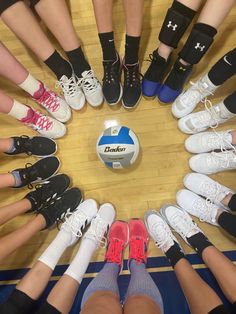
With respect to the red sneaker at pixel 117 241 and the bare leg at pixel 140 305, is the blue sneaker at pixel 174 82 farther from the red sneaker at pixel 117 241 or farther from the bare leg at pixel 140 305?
the bare leg at pixel 140 305

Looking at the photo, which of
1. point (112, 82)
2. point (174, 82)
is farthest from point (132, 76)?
point (174, 82)

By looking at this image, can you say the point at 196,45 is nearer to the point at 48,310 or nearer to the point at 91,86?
the point at 91,86

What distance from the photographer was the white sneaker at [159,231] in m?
1.53

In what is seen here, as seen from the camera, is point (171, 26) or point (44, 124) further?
point (44, 124)

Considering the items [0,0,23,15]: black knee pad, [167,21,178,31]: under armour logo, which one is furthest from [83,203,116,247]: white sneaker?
[0,0,23,15]: black knee pad

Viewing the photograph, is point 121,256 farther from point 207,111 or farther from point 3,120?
point 3,120

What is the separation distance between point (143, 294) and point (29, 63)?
1.39 metres

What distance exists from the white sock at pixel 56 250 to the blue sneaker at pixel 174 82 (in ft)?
2.82

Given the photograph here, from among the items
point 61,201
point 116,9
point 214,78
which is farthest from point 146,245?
point 116,9

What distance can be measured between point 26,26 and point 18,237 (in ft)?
3.15

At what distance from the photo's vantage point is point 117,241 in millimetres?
1568

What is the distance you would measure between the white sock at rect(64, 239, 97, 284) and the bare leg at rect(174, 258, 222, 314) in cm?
40

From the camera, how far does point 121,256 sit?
5.10 feet

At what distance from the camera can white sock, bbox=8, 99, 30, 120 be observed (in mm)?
1557
